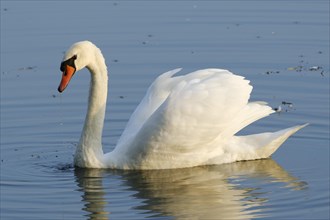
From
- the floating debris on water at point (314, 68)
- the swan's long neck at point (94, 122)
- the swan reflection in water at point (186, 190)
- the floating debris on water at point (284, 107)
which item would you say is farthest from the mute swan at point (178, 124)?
the floating debris on water at point (314, 68)

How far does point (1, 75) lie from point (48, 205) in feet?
19.2

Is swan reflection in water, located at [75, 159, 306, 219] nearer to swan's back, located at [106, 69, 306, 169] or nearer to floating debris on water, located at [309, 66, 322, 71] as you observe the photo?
swan's back, located at [106, 69, 306, 169]

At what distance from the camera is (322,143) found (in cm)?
1410

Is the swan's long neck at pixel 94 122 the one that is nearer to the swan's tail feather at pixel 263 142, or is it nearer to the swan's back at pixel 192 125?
the swan's back at pixel 192 125

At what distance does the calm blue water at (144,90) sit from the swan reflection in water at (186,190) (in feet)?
0.04

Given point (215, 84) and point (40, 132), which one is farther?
point (40, 132)

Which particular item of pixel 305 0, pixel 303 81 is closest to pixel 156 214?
pixel 303 81

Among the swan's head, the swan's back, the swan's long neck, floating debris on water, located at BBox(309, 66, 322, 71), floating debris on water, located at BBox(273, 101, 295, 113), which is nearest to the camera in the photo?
the swan's back

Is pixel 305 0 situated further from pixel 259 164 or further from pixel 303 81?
pixel 259 164

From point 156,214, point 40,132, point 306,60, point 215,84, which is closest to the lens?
point 156,214

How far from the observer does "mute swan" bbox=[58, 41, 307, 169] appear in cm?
1305

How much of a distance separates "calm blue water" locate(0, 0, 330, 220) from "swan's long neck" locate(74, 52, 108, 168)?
19cm

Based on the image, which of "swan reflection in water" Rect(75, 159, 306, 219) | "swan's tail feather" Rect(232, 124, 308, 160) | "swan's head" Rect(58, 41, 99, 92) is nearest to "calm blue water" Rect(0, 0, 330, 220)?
"swan reflection in water" Rect(75, 159, 306, 219)

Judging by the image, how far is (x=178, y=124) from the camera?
1300 cm
